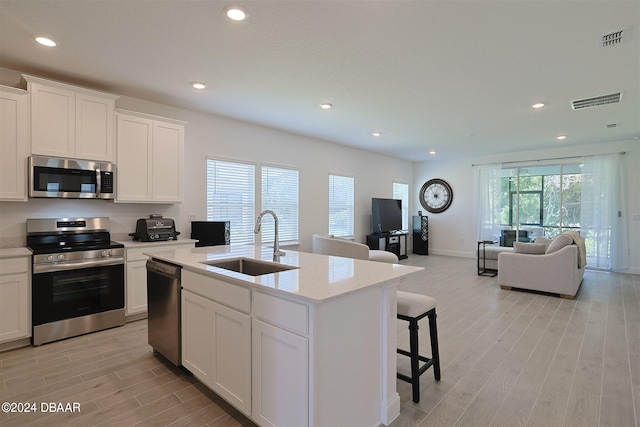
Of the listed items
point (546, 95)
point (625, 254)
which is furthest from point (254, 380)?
point (625, 254)

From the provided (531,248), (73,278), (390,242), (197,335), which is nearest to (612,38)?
(531,248)

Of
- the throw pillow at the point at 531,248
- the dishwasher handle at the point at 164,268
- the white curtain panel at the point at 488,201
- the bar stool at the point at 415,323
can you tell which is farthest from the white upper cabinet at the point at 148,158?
the white curtain panel at the point at 488,201

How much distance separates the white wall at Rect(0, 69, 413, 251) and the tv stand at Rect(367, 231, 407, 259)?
13.2 inches

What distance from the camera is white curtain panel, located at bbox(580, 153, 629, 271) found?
643 cm

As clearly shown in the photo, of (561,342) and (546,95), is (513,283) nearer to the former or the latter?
(561,342)

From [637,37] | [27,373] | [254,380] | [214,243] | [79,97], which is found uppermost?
[637,37]

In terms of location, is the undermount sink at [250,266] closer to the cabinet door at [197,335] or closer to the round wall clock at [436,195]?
the cabinet door at [197,335]

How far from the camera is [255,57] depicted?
2.90 m

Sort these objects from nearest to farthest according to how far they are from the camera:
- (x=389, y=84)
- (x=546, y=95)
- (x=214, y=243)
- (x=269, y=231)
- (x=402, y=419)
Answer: (x=402, y=419) < (x=389, y=84) < (x=546, y=95) < (x=214, y=243) < (x=269, y=231)

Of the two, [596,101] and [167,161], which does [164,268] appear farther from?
[596,101]

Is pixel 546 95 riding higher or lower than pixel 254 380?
higher

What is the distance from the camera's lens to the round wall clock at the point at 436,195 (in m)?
8.88

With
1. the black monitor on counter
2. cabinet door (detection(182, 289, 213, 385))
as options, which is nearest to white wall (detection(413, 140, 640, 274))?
the black monitor on counter

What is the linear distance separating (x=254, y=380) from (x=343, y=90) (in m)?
3.09
